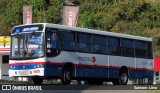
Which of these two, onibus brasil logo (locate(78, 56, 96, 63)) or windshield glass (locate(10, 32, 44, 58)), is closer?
windshield glass (locate(10, 32, 44, 58))

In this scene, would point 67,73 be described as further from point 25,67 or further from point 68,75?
point 25,67

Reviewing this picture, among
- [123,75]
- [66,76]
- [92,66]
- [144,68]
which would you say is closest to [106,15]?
[144,68]

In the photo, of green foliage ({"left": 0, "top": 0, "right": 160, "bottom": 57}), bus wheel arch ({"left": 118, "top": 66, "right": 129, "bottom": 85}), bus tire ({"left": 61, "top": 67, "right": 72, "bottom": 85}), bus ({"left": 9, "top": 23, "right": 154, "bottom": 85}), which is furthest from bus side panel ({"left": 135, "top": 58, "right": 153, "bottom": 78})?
green foliage ({"left": 0, "top": 0, "right": 160, "bottom": 57})

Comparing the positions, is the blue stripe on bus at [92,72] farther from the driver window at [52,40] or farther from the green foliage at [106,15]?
the green foliage at [106,15]

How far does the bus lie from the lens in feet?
75.3

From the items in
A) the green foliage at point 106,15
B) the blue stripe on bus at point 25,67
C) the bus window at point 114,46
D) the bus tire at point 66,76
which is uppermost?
the green foliage at point 106,15

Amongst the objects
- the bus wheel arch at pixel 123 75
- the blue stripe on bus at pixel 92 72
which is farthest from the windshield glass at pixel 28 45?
the bus wheel arch at pixel 123 75

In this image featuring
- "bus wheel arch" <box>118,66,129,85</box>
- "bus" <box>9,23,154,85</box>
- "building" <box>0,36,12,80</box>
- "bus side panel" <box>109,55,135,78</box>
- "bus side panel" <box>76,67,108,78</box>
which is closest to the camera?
"bus" <box>9,23,154,85</box>

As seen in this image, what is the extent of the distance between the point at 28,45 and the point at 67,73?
255 cm

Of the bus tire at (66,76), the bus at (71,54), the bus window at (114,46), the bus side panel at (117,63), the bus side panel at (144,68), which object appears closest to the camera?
the bus at (71,54)

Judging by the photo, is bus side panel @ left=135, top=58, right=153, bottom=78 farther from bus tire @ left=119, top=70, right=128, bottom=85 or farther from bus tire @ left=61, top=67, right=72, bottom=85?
bus tire @ left=61, top=67, right=72, bottom=85

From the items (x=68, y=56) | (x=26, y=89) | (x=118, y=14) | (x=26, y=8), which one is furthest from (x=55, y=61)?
(x=118, y=14)

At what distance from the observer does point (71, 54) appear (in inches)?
959

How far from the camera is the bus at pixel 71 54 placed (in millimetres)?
22938
